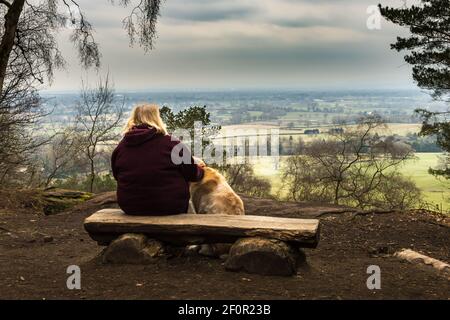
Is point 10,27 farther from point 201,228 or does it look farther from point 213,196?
point 201,228

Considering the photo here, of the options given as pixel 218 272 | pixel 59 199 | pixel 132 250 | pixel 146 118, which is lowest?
pixel 59 199

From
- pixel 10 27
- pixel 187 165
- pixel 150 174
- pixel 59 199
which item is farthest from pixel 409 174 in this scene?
pixel 150 174

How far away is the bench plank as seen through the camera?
5.22 m

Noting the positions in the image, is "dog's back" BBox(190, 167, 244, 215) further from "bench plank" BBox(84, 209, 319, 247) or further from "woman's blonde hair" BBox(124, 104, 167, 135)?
"woman's blonde hair" BBox(124, 104, 167, 135)

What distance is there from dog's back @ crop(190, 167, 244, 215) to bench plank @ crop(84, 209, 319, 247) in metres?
0.31

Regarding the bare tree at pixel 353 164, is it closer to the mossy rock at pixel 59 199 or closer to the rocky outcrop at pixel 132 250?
the mossy rock at pixel 59 199

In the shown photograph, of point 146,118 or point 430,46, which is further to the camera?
point 430,46

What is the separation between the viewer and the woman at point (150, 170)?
5.52 meters

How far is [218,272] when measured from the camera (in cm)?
514

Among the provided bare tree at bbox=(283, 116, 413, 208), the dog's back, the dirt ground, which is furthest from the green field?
the dog's back

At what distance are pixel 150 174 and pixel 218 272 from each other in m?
1.32

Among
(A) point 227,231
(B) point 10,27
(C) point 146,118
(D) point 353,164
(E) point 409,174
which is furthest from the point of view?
(E) point 409,174

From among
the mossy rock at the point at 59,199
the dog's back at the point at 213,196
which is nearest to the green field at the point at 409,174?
the mossy rock at the point at 59,199

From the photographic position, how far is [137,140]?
5523 millimetres
